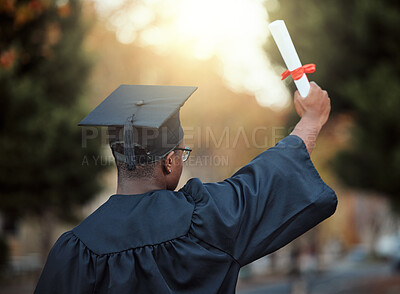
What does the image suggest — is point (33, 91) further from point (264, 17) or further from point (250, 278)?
point (250, 278)

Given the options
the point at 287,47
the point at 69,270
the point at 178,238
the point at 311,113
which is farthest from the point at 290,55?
the point at 69,270

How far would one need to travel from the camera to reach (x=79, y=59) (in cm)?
1227

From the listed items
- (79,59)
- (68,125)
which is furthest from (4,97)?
(79,59)

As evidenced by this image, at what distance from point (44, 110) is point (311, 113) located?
9817 mm

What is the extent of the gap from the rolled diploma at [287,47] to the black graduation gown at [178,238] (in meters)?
0.41

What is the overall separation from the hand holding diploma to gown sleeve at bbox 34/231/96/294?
1118 mm

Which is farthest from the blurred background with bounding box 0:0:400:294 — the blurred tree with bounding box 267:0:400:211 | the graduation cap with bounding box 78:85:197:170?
the graduation cap with bounding box 78:85:197:170

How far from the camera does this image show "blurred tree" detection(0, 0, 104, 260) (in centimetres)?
1043

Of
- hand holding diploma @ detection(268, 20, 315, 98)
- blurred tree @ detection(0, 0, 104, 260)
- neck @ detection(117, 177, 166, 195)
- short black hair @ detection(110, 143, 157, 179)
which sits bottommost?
blurred tree @ detection(0, 0, 104, 260)

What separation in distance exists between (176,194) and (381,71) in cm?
735

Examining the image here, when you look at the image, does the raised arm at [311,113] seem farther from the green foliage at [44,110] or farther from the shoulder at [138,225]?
the green foliage at [44,110]

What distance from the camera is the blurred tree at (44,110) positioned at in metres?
10.4

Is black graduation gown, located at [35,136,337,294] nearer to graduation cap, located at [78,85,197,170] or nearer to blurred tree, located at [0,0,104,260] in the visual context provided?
graduation cap, located at [78,85,197,170]

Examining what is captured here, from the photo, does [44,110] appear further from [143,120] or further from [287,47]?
[287,47]
